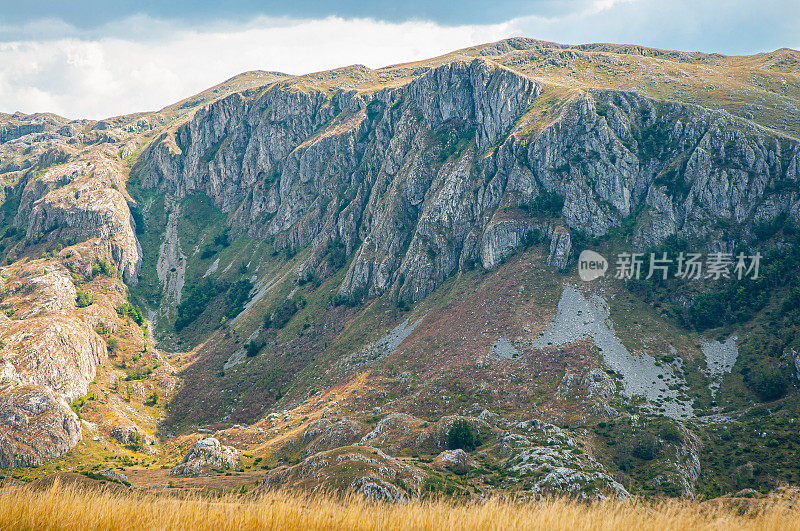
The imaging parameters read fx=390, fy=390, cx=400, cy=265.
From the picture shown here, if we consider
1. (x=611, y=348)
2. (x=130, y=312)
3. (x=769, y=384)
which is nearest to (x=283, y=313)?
(x=130, y=312)

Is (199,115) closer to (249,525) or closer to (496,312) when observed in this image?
(496,312)

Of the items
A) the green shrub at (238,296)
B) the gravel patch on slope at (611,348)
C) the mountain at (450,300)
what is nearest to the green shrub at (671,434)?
the mountain at (450,300)

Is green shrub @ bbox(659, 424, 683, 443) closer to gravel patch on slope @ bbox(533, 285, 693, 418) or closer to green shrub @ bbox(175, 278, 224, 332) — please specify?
gravel patch on slope @ bbox(533, 285, 693, 418)

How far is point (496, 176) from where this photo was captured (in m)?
107

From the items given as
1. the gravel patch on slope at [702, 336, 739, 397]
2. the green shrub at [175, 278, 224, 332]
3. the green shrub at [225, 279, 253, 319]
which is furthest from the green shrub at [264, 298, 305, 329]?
the gravel patch on slope at [702, 336, 739, 397]

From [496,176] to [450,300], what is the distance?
38.2 meters

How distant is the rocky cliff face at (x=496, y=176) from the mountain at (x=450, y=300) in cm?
67

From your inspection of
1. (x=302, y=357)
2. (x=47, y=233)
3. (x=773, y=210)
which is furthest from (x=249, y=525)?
(x=47, y=233)

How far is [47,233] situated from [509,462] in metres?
162

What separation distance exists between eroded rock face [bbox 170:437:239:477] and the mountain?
505mm

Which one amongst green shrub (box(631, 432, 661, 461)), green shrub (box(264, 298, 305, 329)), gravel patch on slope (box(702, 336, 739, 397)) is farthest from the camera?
green shrub (box(264, 298, 305, 329))

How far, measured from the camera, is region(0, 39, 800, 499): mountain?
46438 mm

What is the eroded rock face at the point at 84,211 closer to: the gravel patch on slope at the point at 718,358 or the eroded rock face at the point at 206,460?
the eroded rock face at the point at 206,460

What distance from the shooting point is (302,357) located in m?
96.6
